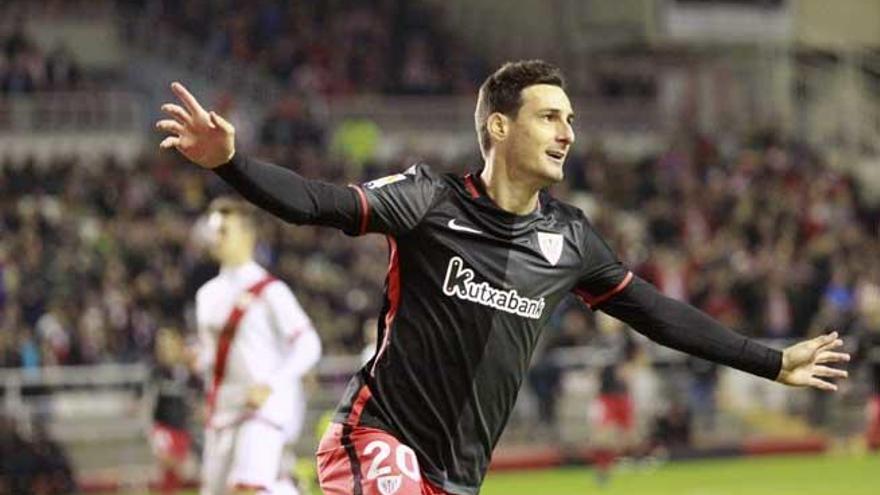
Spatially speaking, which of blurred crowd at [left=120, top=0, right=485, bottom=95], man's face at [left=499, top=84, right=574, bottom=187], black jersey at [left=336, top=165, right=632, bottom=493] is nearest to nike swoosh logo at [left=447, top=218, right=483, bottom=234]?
black jersey at [left=336, top=165, right=632, bottom=493]

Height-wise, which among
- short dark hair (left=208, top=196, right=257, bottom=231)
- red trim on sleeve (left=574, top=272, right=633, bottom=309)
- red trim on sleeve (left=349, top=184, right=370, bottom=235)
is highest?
red trim on sleeve (left=349, top=184, right=370, bottom=235)

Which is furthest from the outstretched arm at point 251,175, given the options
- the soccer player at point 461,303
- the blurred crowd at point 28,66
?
the blurred crowd at point 28,66

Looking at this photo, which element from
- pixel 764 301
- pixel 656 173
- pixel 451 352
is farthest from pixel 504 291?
pixel 656 173

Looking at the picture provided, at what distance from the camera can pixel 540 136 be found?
23.4 ft

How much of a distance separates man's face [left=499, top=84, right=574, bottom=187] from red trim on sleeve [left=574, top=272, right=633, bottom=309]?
23.4 inches

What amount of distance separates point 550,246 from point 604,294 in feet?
1.28

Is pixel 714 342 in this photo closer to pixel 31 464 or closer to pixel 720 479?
pixel 31 464

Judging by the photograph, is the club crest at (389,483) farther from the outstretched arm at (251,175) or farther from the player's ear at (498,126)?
the player's ear at (498,126)

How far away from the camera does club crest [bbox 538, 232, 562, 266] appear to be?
727 cm

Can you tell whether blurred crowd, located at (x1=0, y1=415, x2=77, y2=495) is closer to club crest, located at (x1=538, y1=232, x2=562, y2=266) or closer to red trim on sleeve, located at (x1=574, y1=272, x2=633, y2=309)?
red trim on sleeve, located at (x1=574, y1=272, x2=633, y2=309)

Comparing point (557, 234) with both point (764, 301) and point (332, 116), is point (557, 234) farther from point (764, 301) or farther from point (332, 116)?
point (332, 116)

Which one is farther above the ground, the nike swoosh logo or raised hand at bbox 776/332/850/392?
the nike swoosh logo

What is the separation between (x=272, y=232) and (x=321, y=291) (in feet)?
3.75

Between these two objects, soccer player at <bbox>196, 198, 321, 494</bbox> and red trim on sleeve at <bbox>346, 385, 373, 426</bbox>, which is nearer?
red trim on sleeve at <bbox>346, 385, 373, 426</bbox>
